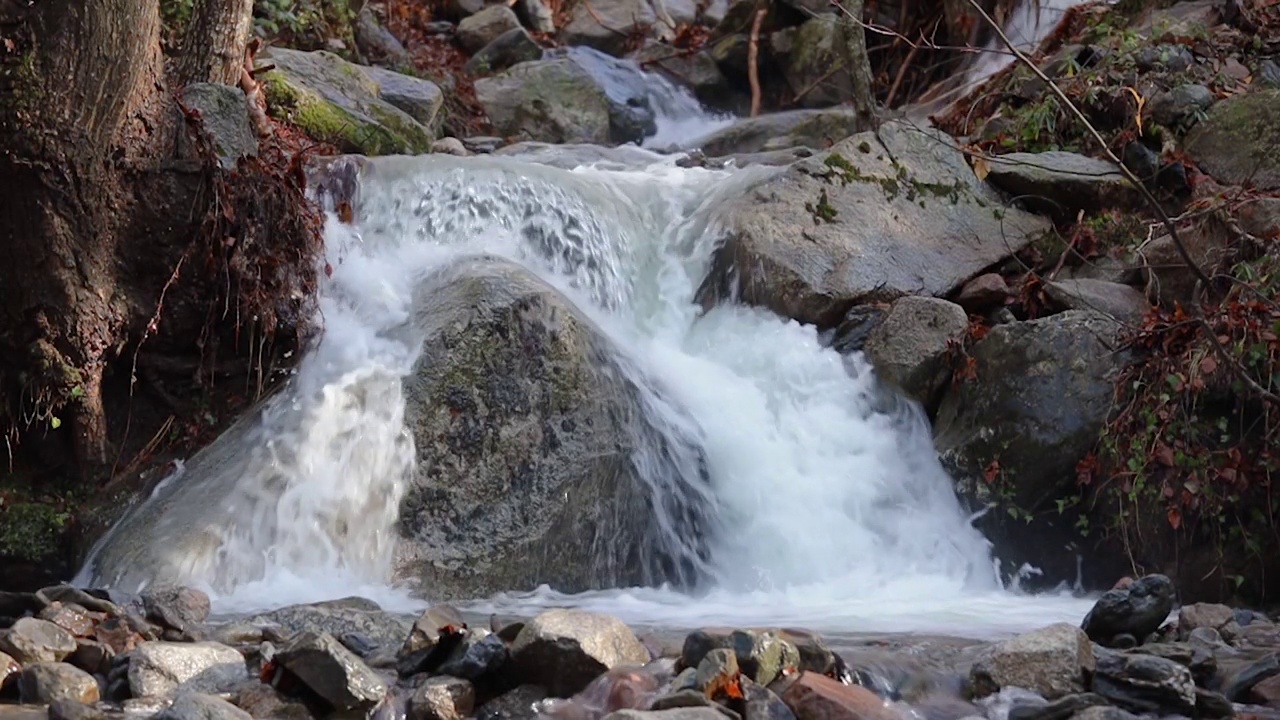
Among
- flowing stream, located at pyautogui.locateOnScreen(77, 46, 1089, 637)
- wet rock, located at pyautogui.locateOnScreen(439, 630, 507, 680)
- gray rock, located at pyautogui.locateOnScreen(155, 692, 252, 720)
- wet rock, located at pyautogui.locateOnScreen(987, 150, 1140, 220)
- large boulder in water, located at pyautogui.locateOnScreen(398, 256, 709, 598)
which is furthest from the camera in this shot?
wet rock, located at pyautogui.locateOnScreen(987, 150, 1140, 220)

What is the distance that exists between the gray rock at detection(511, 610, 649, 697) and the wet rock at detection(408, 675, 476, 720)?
0.17 meters

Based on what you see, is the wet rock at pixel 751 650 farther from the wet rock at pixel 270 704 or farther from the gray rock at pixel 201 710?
the gray rock at pixel 201 710

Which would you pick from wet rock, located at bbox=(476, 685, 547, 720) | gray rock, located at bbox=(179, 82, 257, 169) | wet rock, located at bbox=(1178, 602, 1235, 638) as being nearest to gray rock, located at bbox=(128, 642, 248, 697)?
wet rock, located at bbox=(476, 685, 547, 720)

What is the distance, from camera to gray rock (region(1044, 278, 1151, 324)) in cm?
657

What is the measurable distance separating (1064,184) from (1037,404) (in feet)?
7.14

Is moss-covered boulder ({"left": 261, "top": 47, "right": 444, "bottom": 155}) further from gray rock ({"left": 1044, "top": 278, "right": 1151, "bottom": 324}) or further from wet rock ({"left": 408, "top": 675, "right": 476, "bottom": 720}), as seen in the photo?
wet rock ({"left": 408, "top": 675, "right": 476, "bottom": 720})

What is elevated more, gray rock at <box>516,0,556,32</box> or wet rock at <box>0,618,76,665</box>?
gray rock at <box>516,0,556,32</box>

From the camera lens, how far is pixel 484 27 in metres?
14.2

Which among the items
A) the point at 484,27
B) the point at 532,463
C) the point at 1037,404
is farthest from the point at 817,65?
the point at 532,463

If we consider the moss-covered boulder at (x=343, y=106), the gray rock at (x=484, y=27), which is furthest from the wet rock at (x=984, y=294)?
the gray rock at (x=484, y=27)

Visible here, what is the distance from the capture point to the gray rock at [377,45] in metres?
12.5

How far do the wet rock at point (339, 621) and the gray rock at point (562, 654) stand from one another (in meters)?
0.64

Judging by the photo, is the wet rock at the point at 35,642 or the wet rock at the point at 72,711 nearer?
the wet rock at the point at 72,711

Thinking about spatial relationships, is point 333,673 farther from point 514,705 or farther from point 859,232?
point 859,232
